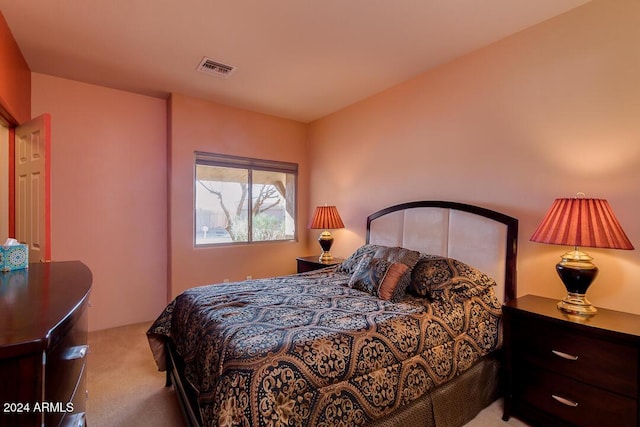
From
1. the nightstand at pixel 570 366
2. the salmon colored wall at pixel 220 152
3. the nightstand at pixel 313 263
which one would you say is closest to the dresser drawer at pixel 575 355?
the nightstand at pixel 570 366

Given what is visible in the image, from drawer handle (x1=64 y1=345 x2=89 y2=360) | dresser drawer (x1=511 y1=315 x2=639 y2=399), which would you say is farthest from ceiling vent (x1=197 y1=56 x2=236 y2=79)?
dresser drawer (x1=511 y1=315 x2=639 y2=399)

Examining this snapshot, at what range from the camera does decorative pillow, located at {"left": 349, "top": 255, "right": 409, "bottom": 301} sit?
2.22 metres

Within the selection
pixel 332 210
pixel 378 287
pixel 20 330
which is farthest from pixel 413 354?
pixel 332 210

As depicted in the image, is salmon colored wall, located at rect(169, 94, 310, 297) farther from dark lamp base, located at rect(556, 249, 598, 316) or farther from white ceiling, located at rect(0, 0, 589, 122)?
dark lamp base, located at rect(556, 249, 598, 316)

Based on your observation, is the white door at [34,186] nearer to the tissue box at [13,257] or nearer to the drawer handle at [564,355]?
the tissue box at [13,257]

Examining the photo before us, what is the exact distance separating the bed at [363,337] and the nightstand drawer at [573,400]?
0.84ft

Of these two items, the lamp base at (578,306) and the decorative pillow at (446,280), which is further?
the decorative pillow at (446,280)

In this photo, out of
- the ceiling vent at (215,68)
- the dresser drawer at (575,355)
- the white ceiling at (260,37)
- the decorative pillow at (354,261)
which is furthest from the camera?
the decorative pillow at (354,261)

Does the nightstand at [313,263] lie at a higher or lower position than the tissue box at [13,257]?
lower

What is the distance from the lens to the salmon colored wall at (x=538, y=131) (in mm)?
1887

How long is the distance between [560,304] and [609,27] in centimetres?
181

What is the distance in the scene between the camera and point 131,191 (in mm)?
3566

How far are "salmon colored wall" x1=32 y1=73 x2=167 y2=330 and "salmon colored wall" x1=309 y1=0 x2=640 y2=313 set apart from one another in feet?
9.42

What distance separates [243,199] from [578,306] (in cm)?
368
